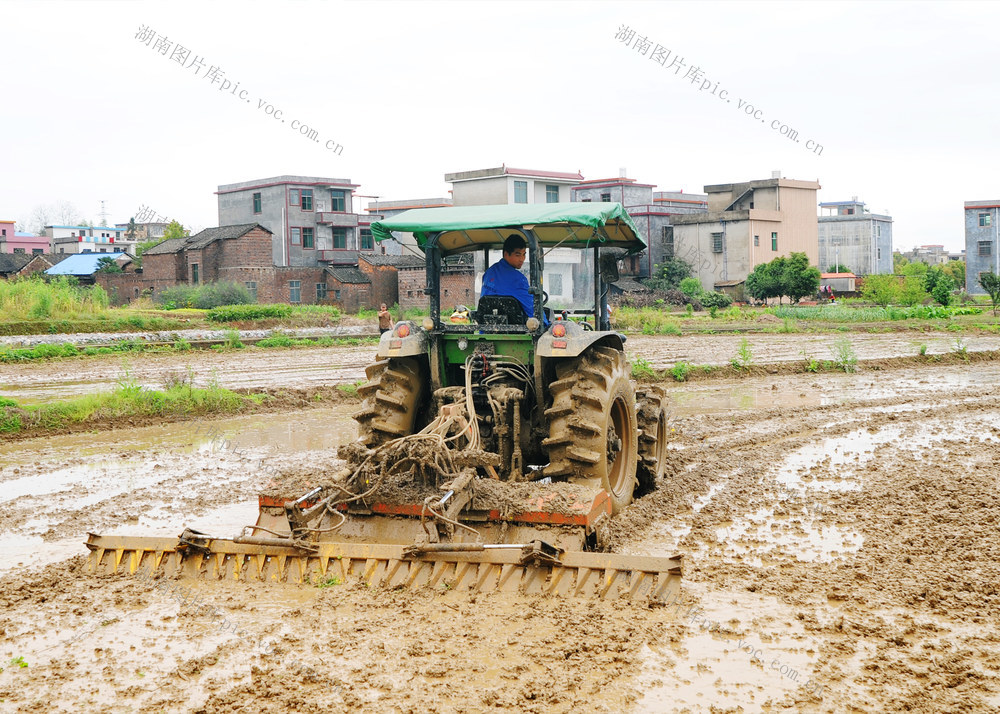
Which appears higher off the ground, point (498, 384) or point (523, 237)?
point (523, 237)

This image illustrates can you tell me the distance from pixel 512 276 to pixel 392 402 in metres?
1.24

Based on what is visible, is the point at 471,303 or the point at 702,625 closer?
the point at 702,625

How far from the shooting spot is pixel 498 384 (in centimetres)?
652

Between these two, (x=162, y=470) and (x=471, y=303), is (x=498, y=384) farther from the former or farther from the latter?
(x=162, y=470)

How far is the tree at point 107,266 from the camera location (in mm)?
50094

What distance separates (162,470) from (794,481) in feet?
19.4

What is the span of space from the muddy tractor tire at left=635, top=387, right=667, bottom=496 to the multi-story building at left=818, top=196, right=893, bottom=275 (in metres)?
67.0

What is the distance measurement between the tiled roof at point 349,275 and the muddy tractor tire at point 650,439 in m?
39.8

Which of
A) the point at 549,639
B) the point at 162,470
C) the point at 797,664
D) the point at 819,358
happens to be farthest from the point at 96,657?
the point at 819,358

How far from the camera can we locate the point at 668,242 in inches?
2169

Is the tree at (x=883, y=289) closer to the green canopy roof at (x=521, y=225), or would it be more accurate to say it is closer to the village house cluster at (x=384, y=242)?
the village house cluster at (x=384, y=242)

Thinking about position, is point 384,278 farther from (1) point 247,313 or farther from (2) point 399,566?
(2) point 399,566

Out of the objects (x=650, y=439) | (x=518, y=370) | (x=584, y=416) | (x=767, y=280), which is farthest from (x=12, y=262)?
(x=584, y=416)

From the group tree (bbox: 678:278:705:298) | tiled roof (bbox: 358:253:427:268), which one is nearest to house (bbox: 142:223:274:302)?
tiled roof (bbox: 358:253:427:268)
